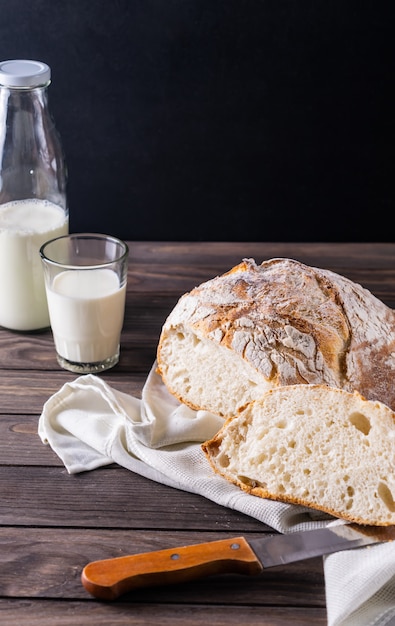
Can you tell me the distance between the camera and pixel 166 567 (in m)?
1.36

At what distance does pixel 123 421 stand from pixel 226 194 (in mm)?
1808

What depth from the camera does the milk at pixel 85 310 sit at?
2.07 m

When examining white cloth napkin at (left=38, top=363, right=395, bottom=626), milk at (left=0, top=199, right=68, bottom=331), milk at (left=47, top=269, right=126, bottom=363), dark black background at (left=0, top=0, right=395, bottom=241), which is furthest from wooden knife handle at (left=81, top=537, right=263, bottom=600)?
dark black background at (left=0, top=0, right=395, bottom=241)

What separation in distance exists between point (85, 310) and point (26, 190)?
39 centimetres

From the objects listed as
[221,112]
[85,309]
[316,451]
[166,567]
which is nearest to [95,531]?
[166,567]

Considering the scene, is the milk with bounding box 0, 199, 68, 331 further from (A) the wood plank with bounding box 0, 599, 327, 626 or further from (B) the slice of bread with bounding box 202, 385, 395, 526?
(A) the wood plank with bounding box 0, 599, 327, 626

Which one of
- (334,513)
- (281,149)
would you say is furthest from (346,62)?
(334,513)

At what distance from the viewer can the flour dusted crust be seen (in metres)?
1.79

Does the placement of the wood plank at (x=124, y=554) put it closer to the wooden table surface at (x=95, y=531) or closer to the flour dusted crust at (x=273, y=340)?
the wooden table surface at (x=95, y=531)

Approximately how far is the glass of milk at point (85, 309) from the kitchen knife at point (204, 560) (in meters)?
0.78

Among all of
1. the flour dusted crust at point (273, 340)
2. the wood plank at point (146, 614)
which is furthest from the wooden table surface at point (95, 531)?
the flour dusted crust at point (273, 340)

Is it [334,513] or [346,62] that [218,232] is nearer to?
[346,62]

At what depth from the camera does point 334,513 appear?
1521 mm

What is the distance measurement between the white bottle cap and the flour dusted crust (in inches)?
26.1
